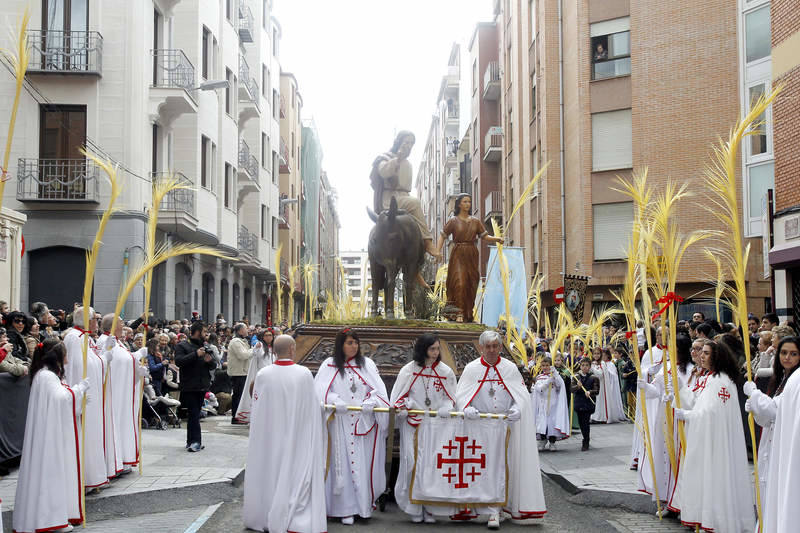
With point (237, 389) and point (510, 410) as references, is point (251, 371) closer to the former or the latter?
point (237, 389)

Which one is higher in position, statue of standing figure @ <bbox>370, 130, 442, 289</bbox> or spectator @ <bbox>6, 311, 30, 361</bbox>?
statue of standing figure @ <bbox>370, 130, 442, 289</bbox>

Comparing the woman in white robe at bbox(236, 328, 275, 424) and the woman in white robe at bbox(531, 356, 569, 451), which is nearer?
the woman in white robe at bbox(531, 356, 569, 451)

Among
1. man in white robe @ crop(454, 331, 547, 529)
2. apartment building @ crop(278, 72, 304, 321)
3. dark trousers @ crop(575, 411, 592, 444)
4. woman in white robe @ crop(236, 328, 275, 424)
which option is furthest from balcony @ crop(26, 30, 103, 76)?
apartment building @ crop(278, 72, 304, 321)

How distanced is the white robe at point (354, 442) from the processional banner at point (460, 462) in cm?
45

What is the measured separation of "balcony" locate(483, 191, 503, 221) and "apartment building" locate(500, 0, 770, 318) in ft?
38.8

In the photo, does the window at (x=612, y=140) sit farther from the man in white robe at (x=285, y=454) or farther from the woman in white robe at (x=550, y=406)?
the man in white robe at (x=285, y=454)

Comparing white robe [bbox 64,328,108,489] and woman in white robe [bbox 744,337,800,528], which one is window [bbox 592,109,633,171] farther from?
woman in white robe [bbox 744,337,800,528]

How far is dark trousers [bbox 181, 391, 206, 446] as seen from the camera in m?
12.5

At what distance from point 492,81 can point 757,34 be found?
74.9 ft

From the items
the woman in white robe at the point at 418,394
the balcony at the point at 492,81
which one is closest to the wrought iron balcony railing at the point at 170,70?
the woman in white robe at the point at 418,394

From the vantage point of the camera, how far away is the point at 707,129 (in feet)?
90.0

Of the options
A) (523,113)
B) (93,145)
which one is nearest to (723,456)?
(93,145)

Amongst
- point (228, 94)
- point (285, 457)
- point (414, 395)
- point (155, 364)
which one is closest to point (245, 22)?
point (228, 94)

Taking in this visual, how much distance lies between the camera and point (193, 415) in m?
12.6
